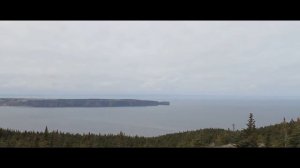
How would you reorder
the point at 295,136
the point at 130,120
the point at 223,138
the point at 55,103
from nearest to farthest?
the point at 295,136, the point at 223,138, the point at 130,120, the point at 55,103

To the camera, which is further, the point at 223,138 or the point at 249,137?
the point at 223,138

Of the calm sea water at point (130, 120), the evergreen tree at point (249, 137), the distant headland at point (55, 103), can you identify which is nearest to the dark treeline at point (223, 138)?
the evergreen tree at point (249, 137)

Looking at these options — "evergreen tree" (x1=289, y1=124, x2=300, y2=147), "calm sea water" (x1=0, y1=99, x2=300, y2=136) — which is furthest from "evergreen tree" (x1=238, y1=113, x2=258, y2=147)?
"evergreen tree" (x1=289, y1=124, x2=300, y2=147)

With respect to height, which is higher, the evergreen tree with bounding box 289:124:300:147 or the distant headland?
the distant headland

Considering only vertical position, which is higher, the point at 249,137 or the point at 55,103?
the point at 55,103

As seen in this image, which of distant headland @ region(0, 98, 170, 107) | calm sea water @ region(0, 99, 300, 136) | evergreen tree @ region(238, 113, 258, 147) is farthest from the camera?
distant headland @ region(0, 98, 170, 107)

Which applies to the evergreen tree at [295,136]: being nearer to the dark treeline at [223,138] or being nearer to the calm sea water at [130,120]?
the dark treeline at [223,138]

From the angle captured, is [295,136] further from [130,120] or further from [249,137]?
[130,120]

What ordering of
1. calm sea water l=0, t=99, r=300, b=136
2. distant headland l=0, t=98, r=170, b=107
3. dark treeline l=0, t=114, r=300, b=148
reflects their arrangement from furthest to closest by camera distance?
distant headland l=0, t=98, r=170, b=107, calm sea water l=0, t=99, r=300, b=136, dark treeline l=0, t=114, r=300, b=148

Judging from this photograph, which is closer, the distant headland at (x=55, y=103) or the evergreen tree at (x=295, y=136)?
the evergreen tree at (x=295, y=136)

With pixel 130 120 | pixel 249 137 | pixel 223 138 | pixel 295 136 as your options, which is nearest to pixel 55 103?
pixel 130 120

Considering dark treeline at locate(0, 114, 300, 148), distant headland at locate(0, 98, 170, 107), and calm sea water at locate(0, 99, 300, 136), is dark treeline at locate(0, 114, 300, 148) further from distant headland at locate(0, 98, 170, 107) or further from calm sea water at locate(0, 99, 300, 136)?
distant headland at locate(0, 98, 170, 107)
